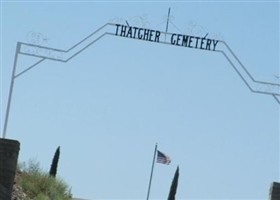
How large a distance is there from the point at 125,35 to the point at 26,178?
33.4 feet

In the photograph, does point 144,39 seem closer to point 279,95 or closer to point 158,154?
point 279,95

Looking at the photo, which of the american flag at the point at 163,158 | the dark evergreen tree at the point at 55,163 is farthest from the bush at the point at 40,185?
the american flag at the point at 163,158

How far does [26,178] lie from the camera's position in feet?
115

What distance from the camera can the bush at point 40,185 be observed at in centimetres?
3416

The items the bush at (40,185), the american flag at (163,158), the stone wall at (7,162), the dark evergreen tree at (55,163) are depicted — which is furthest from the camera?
the american flag at (163,158)

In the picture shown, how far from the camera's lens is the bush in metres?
34.2

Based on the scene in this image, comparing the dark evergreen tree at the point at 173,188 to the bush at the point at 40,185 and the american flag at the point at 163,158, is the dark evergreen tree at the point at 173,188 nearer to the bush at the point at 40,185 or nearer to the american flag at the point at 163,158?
the american flag at the point at 163,158

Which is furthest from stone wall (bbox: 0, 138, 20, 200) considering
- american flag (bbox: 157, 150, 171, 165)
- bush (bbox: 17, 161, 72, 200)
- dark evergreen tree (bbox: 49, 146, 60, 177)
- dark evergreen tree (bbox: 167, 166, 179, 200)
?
dark evergreen tree (bbox: 167, 166, 179, 200)

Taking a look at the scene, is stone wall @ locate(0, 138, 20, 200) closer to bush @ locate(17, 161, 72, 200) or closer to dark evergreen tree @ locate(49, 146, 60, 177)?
bush @ locate(17, 161, 72, 200)

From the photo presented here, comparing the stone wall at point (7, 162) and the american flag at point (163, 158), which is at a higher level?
the american flag at point (163, 158)

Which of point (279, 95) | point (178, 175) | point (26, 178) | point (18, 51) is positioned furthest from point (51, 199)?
point (178, 175)

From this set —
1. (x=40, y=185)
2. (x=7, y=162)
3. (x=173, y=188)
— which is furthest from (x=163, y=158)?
(x=7, y=162)

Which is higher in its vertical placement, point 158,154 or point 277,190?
point 158,154

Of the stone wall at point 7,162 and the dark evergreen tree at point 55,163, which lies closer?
the stone wall at point 7,162
